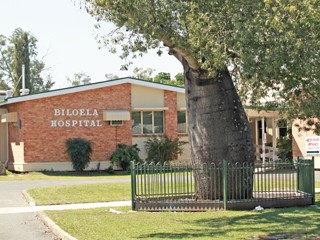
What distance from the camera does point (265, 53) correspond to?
34.0 feet

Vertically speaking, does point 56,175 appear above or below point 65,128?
below

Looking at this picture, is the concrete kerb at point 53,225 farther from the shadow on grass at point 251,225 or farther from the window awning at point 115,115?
the window awning at point 115,115

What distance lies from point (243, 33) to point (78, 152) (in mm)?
19176

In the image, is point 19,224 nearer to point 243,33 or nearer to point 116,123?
point 243,33

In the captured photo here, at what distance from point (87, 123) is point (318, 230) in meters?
19.9

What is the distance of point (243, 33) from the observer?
10.6m

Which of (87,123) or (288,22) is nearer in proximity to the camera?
(288,22)

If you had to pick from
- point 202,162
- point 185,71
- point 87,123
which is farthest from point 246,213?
point 87,123

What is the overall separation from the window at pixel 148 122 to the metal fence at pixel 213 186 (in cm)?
1524

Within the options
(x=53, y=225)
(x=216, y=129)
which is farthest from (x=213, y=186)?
(x=53, y=225)

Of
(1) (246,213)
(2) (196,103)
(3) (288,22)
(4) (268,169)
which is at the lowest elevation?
(1) (246,213)

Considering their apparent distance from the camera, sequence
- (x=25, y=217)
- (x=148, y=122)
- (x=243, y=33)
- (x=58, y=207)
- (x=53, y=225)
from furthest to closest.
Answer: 1. (x=148, y=122)
2. (x=58, y=207)
3. (x=25, y=217)
4. (x=53, y=225)
5. (x=243, y=33)

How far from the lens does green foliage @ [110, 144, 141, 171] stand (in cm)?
2938

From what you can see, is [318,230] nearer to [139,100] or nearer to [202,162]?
[202,162]
